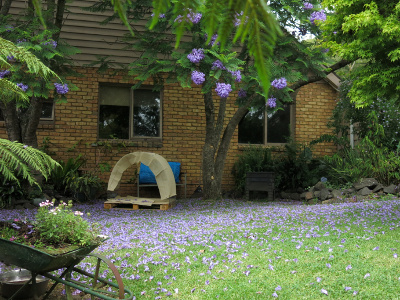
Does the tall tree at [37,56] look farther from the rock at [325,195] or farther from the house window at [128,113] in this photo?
the rock at [325,195]

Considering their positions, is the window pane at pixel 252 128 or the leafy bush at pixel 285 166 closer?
the leafy bush at pixel 285 166

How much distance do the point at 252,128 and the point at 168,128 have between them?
2.48m

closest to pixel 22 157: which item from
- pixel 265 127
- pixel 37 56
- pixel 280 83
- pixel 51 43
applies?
pixel 37 56

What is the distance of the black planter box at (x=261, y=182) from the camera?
998 cm

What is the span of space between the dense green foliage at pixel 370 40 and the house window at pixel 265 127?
5472mm

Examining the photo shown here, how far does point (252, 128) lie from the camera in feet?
37.8

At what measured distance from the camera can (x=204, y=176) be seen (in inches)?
373

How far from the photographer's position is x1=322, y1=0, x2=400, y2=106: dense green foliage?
202 inches

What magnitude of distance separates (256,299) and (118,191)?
23.9 feet

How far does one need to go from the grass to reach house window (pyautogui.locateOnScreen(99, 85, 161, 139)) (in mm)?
3778

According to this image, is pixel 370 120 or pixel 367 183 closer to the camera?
pixel 367 183

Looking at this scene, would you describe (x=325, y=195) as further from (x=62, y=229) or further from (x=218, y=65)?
(x=62, y=229)

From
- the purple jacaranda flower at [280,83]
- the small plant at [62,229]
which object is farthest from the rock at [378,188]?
the small plant at [62,229]

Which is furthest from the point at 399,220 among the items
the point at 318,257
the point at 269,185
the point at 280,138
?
the point at 280,138
